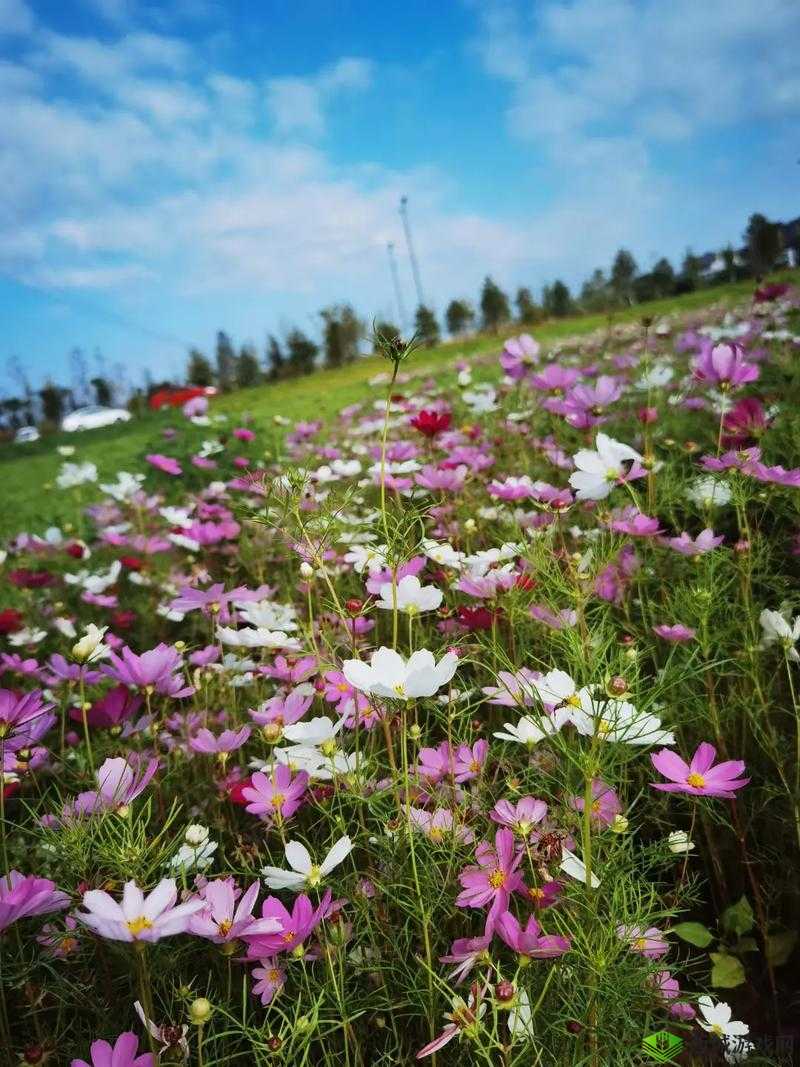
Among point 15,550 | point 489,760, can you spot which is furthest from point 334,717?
point 15,550

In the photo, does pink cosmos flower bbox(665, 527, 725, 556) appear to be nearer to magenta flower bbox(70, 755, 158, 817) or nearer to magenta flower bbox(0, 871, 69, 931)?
magenta flower bbox(70, 755, 158, 817)

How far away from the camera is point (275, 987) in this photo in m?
0.68

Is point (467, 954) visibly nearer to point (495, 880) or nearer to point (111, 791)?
point (495, 880)

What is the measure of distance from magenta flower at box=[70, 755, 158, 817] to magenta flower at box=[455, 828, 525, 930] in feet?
1.22

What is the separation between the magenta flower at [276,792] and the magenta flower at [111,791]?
0.40ft

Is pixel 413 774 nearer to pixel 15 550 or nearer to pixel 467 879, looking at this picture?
pixel 467 879

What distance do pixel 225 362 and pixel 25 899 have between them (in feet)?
137

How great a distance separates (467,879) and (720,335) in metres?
3.21

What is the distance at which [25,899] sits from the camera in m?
0.63

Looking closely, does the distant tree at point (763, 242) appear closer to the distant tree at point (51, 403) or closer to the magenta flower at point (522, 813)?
the magenta flower at point (522, 813)

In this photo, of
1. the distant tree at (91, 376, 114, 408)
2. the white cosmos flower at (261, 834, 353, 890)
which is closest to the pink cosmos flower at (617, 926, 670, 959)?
the white cosmos flower at (261, 834, 353, 890)

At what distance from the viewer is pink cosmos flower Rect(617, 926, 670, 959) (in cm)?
66

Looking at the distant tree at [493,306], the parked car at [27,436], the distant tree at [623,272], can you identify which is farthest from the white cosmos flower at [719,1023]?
the distant tree at [493,306]
